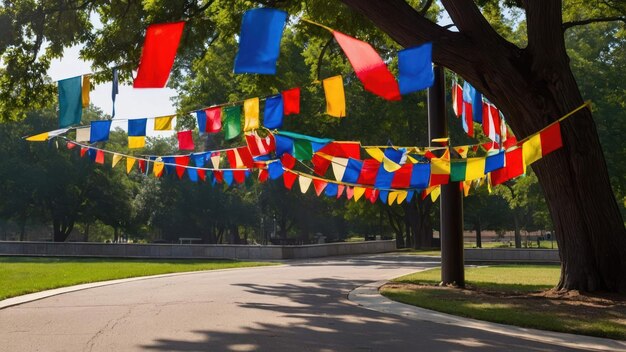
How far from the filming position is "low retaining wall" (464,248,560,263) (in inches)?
1095

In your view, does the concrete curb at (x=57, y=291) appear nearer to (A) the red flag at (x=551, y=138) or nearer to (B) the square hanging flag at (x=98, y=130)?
(B) the square hanging flag at (x=98, y=130)

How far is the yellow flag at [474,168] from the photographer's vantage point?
12.1 m

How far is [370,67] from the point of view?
9117 mm

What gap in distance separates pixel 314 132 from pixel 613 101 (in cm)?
1511

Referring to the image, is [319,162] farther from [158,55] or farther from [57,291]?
[158,55]

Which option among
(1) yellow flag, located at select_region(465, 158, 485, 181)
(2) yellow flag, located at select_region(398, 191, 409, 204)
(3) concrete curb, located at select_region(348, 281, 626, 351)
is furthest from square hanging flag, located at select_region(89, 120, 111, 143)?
(2) yellow flag, located at select_region(398, 191, 409, 204)

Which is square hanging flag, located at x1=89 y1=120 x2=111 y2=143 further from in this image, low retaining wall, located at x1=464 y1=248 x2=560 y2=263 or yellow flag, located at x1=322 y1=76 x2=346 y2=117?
low retaining wall, located at x1=464 y1=248 x2=560 y2=263

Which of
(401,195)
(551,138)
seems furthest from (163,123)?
(401,195)

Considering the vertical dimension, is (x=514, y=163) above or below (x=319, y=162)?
below

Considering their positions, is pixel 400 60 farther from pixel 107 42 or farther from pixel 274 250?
pixel 274 250

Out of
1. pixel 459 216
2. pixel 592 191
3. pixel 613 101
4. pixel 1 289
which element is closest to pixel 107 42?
pixel 1 289

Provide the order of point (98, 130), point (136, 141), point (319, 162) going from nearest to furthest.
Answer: point (98, 130)
point (136, 141)
point (319, 162)

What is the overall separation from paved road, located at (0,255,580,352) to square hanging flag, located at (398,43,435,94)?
344cm

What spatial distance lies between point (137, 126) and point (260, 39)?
25.3 feet
